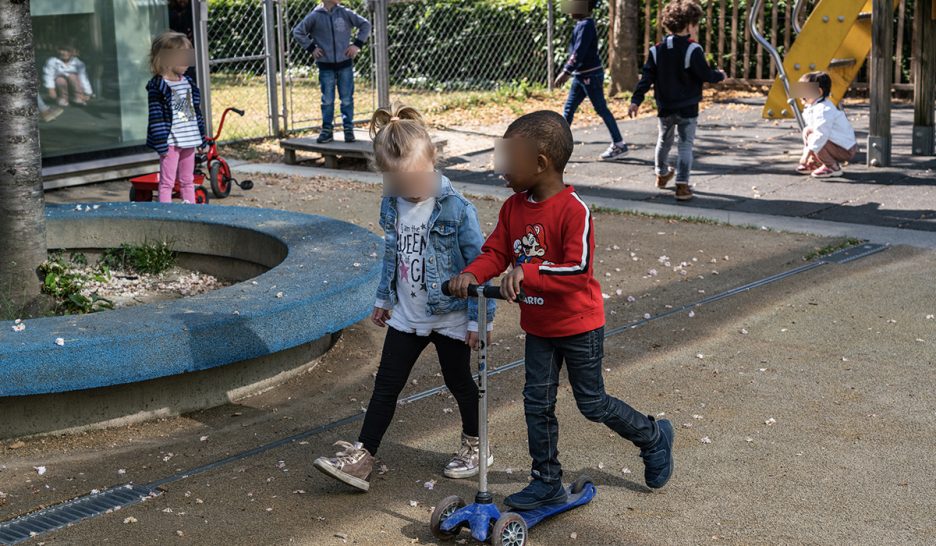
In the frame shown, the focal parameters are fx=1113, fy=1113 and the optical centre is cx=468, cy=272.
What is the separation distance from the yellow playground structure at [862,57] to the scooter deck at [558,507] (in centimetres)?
783

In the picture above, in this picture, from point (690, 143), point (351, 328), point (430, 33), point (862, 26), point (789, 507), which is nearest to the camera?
point (789, 507)

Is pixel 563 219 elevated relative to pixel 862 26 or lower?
lower

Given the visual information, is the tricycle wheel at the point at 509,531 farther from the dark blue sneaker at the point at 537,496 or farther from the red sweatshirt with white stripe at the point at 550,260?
the red sweatshirt with white stripe at the point at 550,260

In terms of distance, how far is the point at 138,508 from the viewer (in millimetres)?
4043

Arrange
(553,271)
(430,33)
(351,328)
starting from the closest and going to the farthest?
(553,271)
(351,328)
(430,33)

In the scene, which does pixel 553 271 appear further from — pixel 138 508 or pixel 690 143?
pixel 690 143

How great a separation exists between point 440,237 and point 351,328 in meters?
2.25

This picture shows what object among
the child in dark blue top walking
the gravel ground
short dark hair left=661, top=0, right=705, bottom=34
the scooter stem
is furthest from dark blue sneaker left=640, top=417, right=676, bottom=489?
the child in dark blue top walking

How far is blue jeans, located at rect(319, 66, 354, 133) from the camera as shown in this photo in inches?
468

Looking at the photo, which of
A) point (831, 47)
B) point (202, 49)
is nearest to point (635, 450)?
point (202, 49)

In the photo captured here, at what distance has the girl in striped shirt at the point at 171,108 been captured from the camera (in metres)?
8.25

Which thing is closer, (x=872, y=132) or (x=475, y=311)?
(x=475, y=311)

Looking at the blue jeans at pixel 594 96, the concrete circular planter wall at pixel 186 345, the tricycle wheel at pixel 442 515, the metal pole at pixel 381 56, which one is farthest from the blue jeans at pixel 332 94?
the tricycle wheel at pixel 442 515

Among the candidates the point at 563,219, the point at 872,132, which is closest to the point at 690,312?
the point at 563,219
